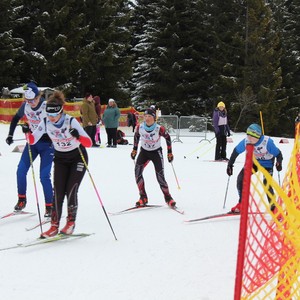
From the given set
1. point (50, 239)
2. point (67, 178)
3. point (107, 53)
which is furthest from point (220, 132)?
point (107, 53)

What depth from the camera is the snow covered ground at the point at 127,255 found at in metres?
3.83

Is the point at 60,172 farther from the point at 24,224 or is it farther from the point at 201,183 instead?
the point at 201,183

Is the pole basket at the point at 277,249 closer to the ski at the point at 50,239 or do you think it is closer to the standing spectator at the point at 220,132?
the ski at the point at 50,239

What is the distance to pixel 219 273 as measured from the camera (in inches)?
167

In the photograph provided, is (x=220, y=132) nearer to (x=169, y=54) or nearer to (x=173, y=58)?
(x=169, y=54)

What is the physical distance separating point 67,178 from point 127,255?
1229 mm

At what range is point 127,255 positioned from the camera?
4797 millimetres

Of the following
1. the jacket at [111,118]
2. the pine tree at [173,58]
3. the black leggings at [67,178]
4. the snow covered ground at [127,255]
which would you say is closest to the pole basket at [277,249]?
the snow covered ground at [127,255]

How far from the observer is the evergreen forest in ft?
99.6

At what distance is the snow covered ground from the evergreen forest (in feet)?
76.0

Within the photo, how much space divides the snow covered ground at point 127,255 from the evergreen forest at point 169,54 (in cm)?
2316

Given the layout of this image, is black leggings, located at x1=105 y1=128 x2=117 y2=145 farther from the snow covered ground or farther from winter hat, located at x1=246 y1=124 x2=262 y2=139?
winter hat, located at x1=246 y1=124 x2=262 y2=139

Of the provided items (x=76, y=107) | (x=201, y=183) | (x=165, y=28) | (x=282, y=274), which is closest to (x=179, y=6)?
(x=165, y=28)

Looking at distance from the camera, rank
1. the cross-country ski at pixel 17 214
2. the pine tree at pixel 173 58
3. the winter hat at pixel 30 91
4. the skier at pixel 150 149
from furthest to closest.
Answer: the pine tree at pixel 173 58 → the skier at pixel 150 149 → the cross-country ski at pixel 17 214 → the winter hat at pixel 30 91
